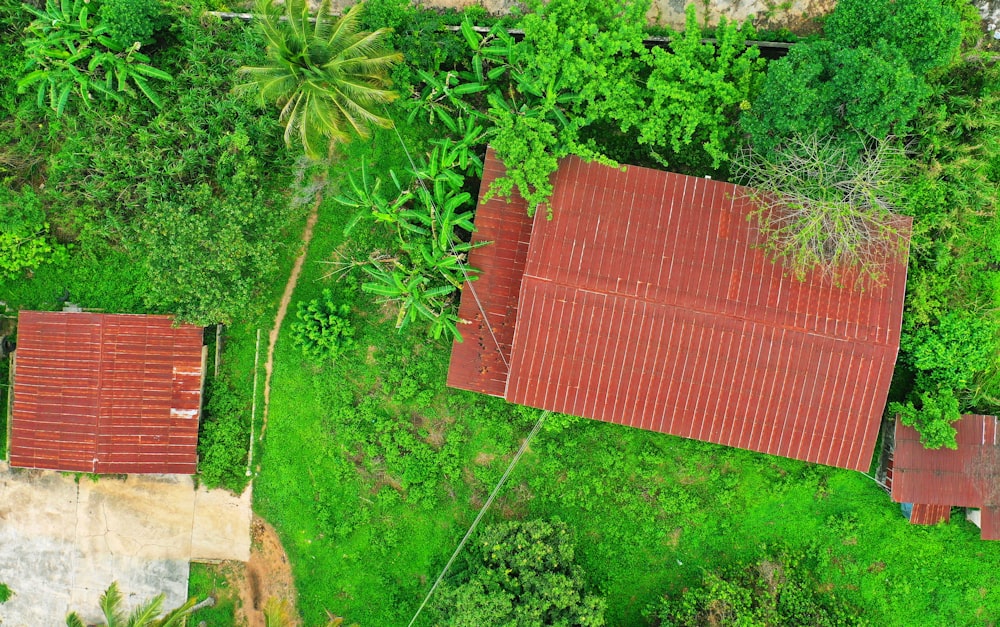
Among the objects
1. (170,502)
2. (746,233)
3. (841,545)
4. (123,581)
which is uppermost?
(746,233)

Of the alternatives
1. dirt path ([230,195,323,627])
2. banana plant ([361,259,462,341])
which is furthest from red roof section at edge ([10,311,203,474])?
banana plant ([361,259,462,341])

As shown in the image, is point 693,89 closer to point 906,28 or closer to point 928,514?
point 906,28

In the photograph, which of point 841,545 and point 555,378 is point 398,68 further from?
point 841,545

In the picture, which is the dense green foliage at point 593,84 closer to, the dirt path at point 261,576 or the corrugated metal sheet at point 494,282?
the corrugated metal sheet at point 494,282

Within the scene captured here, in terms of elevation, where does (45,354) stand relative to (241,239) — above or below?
below

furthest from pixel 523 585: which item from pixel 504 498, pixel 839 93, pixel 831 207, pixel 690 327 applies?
pixel 839 93

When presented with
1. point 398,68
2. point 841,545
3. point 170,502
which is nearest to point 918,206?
point 841,545
